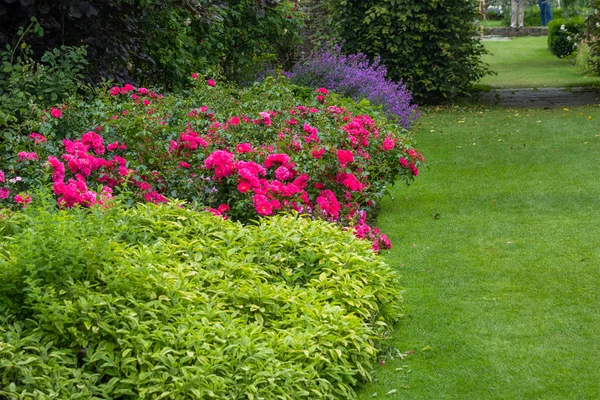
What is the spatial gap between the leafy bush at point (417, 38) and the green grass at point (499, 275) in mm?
5386

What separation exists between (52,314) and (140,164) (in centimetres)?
251

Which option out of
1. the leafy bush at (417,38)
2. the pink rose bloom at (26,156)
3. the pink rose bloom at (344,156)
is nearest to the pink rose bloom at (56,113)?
the pink rose bloom at (26,156)

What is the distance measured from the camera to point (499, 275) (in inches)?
214

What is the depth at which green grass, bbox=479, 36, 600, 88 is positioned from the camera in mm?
19344

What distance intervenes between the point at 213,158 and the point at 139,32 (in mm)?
3610

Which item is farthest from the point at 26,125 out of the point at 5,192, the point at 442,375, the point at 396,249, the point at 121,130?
the point at 442,375

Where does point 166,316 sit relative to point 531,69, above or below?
above

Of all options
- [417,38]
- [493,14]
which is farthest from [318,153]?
[493,14]

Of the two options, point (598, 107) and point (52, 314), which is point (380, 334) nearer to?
point (52, 314)

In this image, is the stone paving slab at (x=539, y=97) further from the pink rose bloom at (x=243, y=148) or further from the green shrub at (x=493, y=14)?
the green shrub at (x=493, y=14)

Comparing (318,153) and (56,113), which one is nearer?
(318,153)

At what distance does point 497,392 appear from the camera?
12.5 ft

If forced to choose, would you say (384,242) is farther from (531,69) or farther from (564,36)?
(564,36)

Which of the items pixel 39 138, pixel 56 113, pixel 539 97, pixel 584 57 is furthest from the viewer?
pixel 584 57
